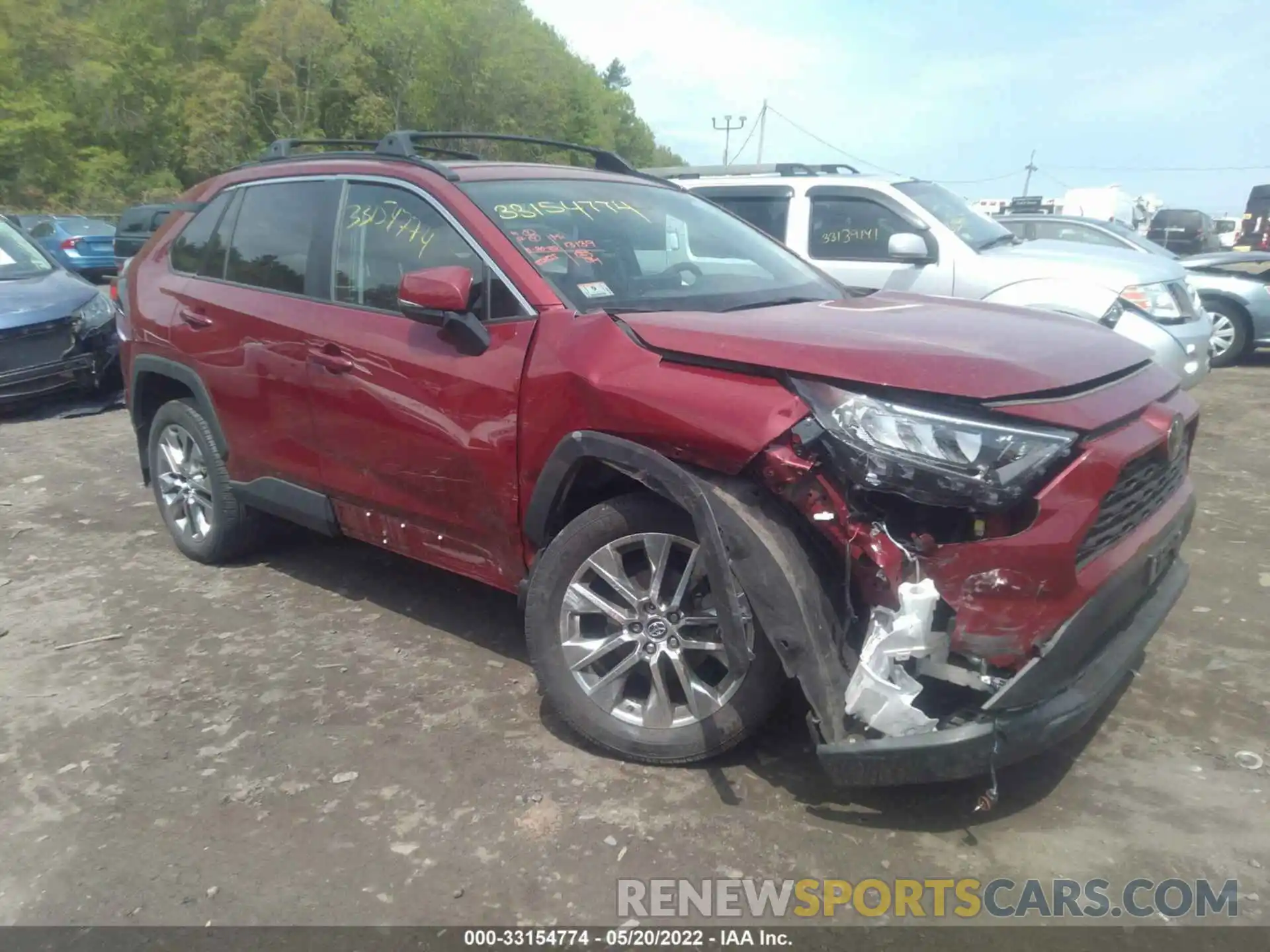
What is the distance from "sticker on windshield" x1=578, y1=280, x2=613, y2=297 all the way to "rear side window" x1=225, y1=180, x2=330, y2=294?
1.38 metres

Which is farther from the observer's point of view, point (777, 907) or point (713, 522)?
point (713, 522)

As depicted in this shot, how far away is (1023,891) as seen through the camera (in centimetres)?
255

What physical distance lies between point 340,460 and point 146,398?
1.81 meters

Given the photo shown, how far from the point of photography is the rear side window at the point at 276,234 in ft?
13.8

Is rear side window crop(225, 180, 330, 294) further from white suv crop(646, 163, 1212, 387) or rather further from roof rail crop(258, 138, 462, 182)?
white suv crop(646, 163, 1212, 387)

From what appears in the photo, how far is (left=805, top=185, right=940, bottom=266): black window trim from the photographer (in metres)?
7.23

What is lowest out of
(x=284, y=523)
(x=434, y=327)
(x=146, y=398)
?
(x=284, y=523)

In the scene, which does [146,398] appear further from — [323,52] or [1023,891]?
[323,52]

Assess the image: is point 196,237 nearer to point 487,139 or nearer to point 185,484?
point 185,484

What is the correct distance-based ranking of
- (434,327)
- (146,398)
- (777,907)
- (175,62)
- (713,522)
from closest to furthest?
1. (777,907)
2. (713,522)
3. (434,327)
4. (146,398)
5. (175,62)

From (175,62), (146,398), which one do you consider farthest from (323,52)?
(146,398)

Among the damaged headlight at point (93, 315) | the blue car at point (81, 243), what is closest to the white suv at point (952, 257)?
the damaged headlight at point (93, 315)

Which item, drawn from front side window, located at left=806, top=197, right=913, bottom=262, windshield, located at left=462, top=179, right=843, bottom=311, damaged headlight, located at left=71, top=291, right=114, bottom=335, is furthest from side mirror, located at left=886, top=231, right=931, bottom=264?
damaged headlight, located at left=71, top=291, right=114, bottom=335

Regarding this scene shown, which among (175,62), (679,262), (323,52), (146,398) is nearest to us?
(679,262)
